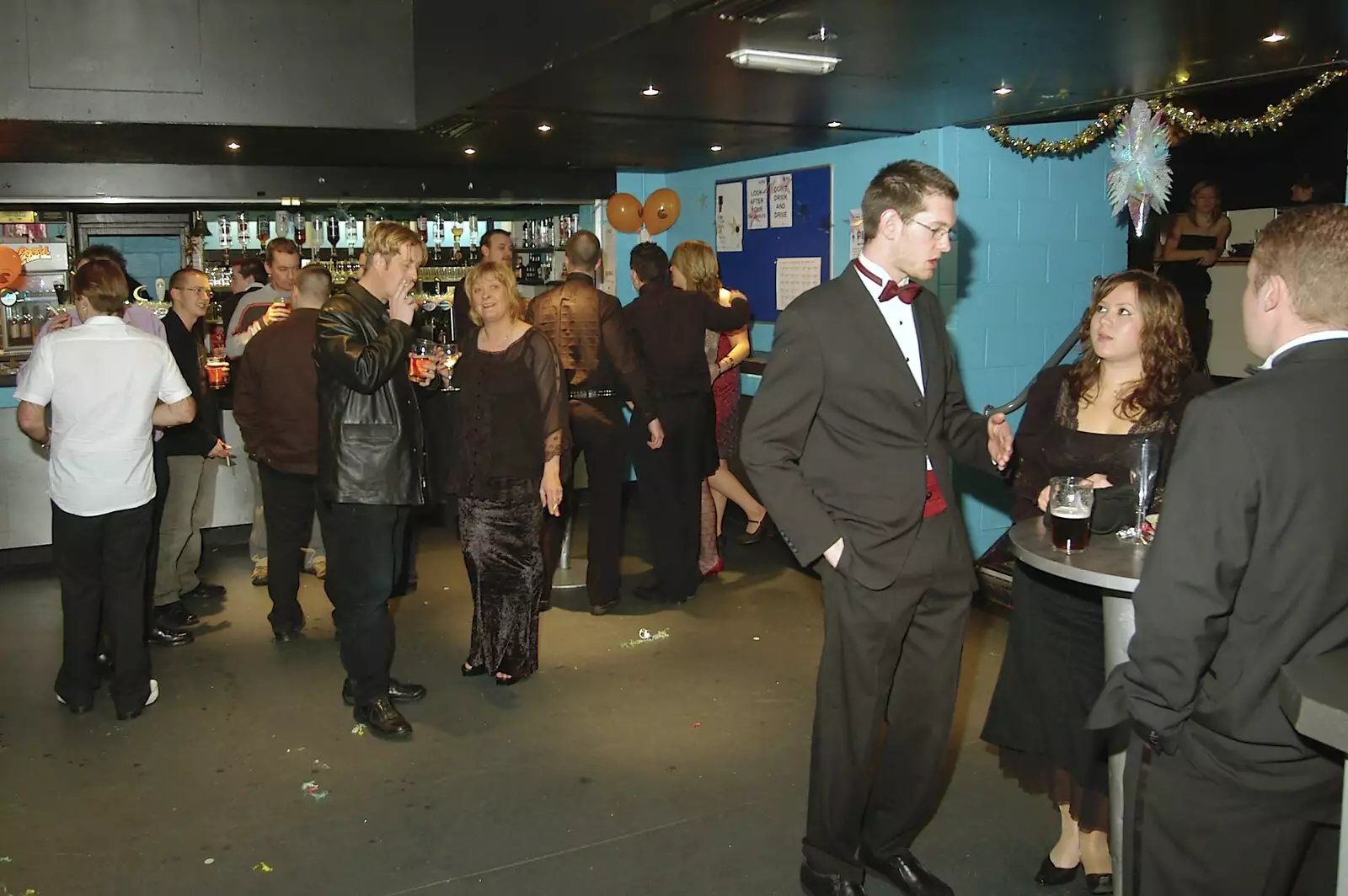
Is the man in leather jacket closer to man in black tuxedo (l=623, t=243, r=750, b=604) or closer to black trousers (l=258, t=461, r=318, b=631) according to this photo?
black trousers (l=258, t=461, r=318, b=631)

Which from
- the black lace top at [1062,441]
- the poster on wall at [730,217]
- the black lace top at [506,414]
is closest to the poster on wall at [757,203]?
the poster on wall at [730,217]

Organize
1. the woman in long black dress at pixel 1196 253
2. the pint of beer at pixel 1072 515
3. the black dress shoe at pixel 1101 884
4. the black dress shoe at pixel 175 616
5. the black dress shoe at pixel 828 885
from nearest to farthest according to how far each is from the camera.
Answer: the pint of beer at pixel 1072 515
the black dress shoe at pixel 828 885
the black dress shoe at pixel 1101 884
the black dress shoe at pixel 175 616
the woman in long black dress at pixel 1196 253

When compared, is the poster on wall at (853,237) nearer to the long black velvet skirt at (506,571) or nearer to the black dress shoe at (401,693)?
the long black velvet skirt at (506,571)

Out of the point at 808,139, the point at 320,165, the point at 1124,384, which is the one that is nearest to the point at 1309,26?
the point at 1124,384

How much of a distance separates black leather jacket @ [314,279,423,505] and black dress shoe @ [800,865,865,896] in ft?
6.10

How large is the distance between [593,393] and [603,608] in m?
1.06

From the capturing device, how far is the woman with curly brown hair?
9.87ft

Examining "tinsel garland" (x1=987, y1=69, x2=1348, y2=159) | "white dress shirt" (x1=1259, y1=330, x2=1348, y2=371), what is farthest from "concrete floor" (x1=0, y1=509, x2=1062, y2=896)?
"tinsel garland" (x1=987, y1=69, x2=1348, y2=159)

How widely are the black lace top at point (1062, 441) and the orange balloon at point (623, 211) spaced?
5.20 meters

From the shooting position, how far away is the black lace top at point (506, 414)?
441 cm

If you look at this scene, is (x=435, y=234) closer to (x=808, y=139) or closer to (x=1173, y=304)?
(x=808, y=139)

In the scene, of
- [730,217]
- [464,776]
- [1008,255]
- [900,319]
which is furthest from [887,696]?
[730,217]

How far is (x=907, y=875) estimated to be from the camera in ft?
10.0

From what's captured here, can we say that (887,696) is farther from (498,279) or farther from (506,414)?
(498,279)
